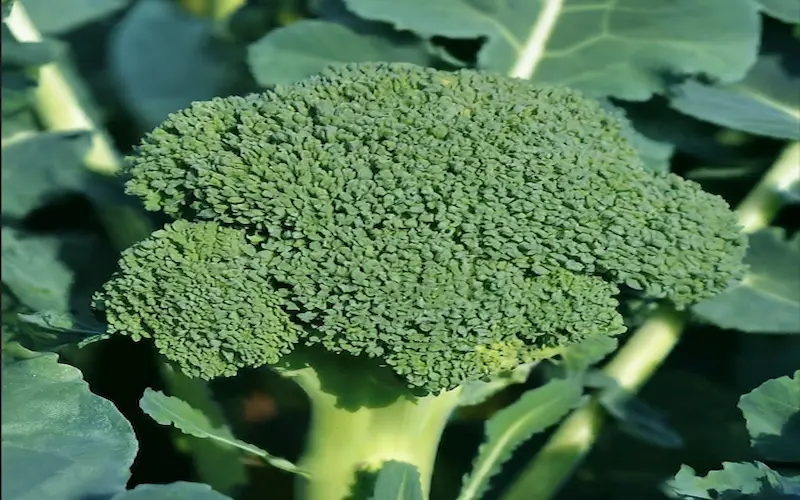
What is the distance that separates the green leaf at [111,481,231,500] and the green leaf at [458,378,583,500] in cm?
31

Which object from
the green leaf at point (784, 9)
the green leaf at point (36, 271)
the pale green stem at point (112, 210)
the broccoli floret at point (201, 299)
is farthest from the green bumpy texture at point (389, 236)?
the green leaf at point (784, 9)

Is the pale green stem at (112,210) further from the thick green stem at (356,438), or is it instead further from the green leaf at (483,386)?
the green leaf at (483,386)

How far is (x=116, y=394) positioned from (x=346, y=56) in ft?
1.66

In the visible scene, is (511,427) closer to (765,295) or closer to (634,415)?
(634,415)

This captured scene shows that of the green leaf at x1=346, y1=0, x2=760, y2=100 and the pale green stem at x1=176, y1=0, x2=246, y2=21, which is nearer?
the green leaf at x1=346, y1=0, x2=760, y2=100

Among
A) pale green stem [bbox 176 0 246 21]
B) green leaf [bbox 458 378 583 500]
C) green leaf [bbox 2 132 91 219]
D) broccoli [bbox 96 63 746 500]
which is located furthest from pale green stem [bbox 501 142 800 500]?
pale green stem [bbox 176 0 246 21]

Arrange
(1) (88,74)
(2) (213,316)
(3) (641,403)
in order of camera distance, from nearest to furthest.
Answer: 1. (2) (213,316)
2. (3) (641,403)
3. (1) (88,74)

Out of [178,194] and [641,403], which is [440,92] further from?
[641,403]

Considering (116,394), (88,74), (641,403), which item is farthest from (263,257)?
(88,74)

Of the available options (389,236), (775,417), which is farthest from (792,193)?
(389,236)

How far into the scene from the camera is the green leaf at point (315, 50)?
0.97 metres

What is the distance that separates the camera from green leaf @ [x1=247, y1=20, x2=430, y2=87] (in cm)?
97

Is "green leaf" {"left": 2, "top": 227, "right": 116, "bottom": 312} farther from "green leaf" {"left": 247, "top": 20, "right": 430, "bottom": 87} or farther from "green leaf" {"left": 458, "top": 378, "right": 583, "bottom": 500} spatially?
"green leaf" {"left": 458, "top": 378, "right": 583, "bottom": 500}

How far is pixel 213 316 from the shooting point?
0.66 m
